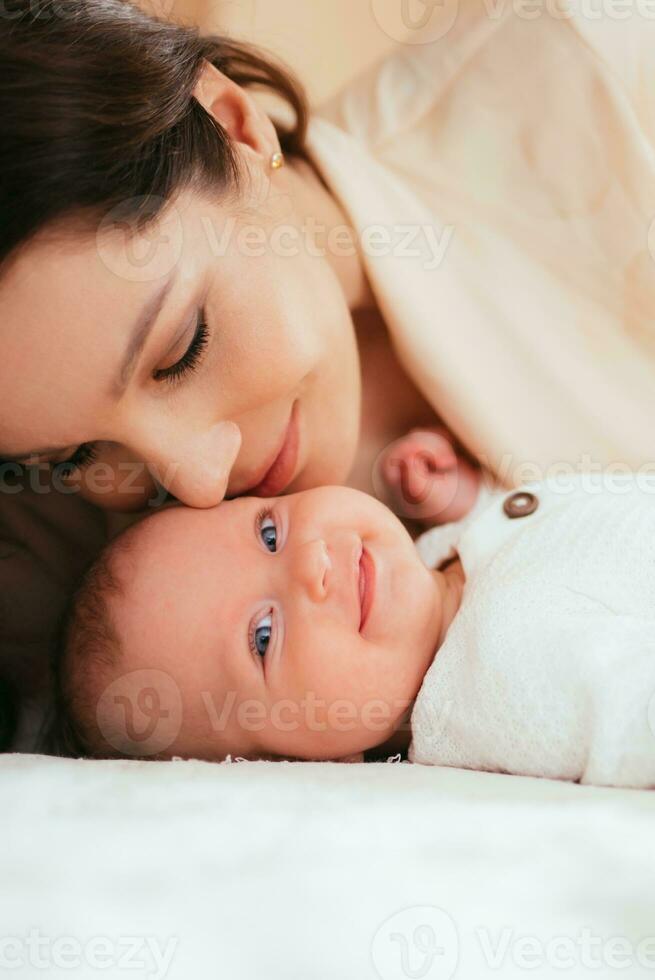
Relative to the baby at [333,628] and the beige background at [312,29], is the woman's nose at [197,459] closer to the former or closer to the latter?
the baby at [333,628]

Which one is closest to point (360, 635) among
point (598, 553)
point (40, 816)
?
point (598, 553)

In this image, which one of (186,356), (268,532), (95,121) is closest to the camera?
(95,121)

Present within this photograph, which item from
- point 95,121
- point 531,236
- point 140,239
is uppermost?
point 95,121

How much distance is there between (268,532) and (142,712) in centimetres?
28

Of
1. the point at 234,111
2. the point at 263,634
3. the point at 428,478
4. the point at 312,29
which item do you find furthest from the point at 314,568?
the point at 312,29

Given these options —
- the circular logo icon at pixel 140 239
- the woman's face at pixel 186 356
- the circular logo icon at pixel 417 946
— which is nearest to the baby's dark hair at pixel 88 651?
the woman's face at pixel 186 356

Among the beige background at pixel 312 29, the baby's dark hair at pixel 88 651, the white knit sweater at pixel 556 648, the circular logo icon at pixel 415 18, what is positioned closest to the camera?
the white knit sweater at pixel 556 648

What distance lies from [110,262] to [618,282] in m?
0.82

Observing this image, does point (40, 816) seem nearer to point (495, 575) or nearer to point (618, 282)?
point (495, 575)

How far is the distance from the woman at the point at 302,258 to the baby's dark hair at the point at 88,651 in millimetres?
130

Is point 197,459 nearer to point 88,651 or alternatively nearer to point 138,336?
point 138,336

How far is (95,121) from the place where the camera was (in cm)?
97

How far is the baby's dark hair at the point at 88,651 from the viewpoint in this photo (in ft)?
3.76

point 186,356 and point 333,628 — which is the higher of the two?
point 186,356
